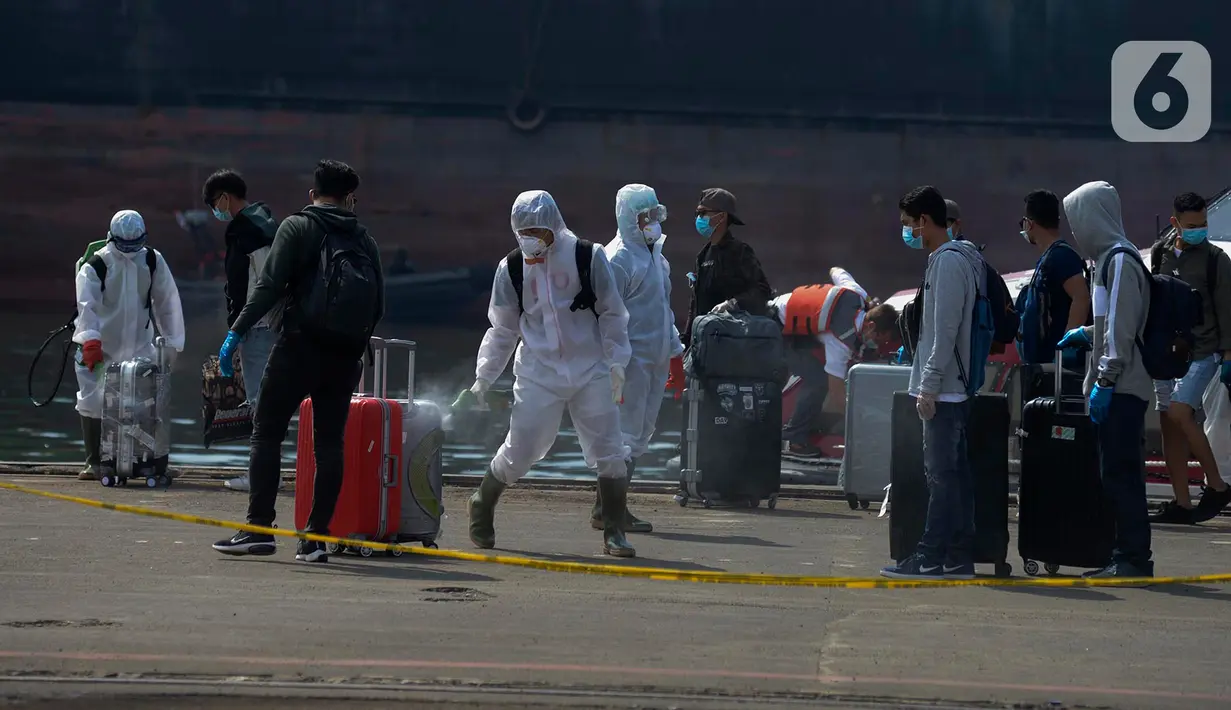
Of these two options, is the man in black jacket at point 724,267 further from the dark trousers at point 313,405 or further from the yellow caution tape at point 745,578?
the dark trousers at point 313,405

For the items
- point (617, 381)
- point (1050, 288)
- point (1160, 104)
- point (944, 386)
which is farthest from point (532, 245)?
point (1160, 104)

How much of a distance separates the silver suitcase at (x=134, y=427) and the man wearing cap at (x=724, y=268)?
298 centimetres

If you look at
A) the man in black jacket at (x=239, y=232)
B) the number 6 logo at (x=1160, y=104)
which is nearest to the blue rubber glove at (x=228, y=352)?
the man in black jacket at (x=239, y=232)

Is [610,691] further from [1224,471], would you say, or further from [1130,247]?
[1224,471]

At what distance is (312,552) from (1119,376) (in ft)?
10.5

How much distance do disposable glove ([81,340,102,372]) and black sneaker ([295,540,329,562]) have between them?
13.1 feet

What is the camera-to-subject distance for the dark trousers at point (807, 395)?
43.5ft

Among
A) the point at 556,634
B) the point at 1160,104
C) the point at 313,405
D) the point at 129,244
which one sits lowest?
the point at 556,634

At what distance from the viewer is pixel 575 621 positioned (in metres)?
5.84

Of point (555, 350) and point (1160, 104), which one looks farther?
point (1160, 104)

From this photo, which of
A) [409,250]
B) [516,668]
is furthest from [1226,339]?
[409,250]

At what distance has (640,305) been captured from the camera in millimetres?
9461

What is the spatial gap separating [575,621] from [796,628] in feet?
2.27

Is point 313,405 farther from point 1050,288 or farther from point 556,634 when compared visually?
point 1050,288
